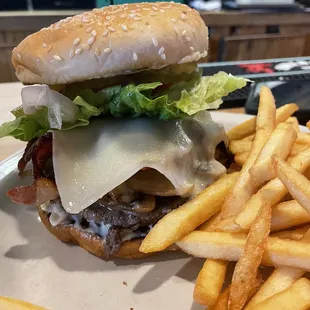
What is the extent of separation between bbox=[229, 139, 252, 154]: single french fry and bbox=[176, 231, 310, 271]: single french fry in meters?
0.65

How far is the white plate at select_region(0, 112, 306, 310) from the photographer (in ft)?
5.13

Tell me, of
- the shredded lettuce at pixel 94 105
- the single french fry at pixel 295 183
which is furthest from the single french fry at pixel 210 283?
the shredded lettuce at pixel 94 105

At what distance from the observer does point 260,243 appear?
4.17 ft

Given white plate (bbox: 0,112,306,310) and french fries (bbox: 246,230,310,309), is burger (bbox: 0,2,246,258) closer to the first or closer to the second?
white plate (bbox: 0,112,306,310)

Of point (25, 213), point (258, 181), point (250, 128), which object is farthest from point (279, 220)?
point (25, 213)

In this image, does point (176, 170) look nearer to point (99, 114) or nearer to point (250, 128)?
point (99, 114)

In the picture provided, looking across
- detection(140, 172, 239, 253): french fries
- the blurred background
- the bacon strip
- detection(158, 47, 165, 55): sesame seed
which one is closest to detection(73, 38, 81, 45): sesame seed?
detection(158, 47, 165, 55): sesame seed

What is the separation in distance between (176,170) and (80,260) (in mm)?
550

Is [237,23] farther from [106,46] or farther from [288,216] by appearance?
[288,216]

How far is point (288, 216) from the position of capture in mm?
1436

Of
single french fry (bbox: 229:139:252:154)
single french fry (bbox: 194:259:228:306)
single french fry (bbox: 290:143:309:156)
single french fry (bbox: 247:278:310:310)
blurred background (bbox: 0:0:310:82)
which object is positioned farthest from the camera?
blurred background (bbox: 0:0:310:82)

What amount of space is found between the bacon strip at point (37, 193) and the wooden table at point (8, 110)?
0.77 meters

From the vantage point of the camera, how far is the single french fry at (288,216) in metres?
1.42

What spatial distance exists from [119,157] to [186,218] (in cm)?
36
